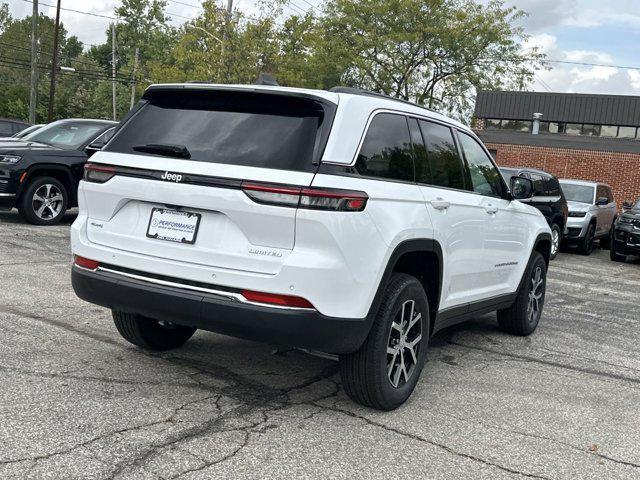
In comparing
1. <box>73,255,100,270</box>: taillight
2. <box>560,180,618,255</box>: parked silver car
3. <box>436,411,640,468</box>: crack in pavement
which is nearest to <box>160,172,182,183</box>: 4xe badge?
<box>73,255,100,270</box>: taillight

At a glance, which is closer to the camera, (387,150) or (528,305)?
(387,150)

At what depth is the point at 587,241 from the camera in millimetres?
16406

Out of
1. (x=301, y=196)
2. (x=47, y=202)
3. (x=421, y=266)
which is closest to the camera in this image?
(x=301, y=196)

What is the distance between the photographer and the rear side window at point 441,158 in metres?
4.81

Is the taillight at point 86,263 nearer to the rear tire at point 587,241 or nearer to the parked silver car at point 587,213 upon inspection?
the parked silver car at point 587,213

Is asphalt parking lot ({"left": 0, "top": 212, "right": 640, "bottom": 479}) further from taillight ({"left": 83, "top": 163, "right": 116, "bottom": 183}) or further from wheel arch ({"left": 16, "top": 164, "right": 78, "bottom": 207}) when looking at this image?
wheel arch ({"left": 16, "top": 164, "right": 78, "bottom": 207})

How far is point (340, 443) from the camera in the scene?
3.70 m

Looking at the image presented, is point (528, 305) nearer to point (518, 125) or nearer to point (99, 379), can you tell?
point (99, 379)

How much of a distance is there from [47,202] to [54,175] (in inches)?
17.6

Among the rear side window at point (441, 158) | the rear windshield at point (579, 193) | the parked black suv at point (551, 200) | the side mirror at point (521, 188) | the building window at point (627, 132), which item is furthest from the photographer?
the building window at point (627, 132)

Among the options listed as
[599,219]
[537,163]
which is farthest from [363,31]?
[599,219]

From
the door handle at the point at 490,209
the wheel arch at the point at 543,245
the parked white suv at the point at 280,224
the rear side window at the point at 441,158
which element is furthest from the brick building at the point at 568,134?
the parked white suv at the point at 280,224

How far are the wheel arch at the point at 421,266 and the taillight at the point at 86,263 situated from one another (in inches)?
63.9

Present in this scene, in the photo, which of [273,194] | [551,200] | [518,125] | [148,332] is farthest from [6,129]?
[518,125]
